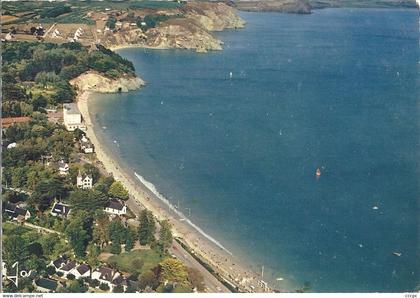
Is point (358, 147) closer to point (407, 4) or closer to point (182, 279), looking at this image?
point (182, 279)

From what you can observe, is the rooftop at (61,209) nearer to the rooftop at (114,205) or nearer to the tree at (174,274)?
the rooftop at (114,205)

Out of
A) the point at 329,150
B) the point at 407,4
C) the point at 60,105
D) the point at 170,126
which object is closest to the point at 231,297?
the point at 329,150

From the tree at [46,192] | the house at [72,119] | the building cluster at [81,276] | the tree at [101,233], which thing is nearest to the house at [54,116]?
the house at [72,119]

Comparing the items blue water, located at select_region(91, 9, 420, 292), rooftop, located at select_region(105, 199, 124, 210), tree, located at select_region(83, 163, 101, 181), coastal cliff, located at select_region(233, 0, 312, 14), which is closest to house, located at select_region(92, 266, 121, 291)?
rooftop, located at select_region(105, 199, 124, 210)

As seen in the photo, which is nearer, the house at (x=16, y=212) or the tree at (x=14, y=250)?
the tree at (x=14, y=250)

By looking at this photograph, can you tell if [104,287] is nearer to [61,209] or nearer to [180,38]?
[61,209]

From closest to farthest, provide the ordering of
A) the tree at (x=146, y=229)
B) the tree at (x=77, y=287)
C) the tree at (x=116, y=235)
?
the tree at (x=77, y=287)
the tree at (x=116, y=235)
the tree at (x=146, y=229)

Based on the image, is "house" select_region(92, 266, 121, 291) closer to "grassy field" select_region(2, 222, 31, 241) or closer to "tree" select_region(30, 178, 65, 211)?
"grassy field" select_region(2, 222, 31, 241)
